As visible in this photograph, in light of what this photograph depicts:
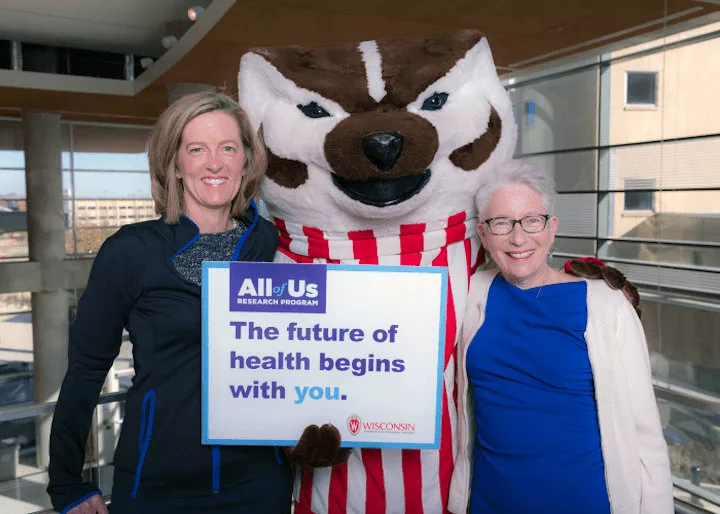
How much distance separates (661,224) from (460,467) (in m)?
7.90

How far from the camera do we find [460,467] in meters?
1.34

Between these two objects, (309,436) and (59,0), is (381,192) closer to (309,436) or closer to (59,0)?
(309,436)

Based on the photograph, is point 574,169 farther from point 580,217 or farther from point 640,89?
point 640,89

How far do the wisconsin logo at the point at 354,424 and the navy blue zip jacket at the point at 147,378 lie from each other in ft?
0.69

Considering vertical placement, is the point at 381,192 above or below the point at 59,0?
below

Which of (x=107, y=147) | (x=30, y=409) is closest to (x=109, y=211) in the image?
(x=107, y=147)

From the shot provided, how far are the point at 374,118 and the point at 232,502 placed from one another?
0.78 meters

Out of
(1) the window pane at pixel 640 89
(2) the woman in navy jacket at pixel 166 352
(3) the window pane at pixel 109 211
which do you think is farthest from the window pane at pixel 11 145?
(2) the woman in navy jacket at pixel 166 352

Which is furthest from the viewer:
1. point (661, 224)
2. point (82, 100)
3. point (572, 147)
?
point (572, 147)

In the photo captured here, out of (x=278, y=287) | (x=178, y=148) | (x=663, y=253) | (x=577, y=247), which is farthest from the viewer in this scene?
(x=577, y=247)

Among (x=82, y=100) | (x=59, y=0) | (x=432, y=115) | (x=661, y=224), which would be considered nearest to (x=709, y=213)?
(x=661, y=224)

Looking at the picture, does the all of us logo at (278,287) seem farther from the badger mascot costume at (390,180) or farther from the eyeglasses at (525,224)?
the eyeglasses at (525,224)

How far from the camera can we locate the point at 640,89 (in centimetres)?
930

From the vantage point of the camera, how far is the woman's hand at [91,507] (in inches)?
46.8
